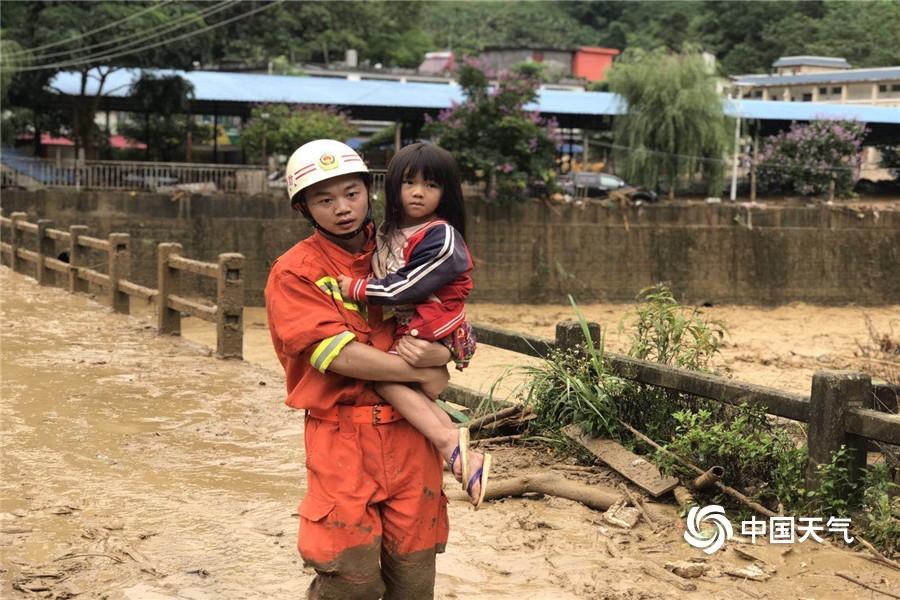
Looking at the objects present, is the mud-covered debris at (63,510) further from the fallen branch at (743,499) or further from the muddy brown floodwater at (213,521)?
the fallen branch at (743,499)

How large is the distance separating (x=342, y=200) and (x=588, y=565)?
227cm

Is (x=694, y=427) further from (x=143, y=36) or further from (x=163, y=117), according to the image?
(x=163, y=117)

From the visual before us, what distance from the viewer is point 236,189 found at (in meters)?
27.3

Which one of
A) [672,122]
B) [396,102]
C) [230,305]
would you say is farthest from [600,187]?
[230,305]

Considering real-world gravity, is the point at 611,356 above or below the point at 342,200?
below

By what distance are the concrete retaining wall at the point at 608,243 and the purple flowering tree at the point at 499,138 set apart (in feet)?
2.53

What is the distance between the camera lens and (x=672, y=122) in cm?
3020

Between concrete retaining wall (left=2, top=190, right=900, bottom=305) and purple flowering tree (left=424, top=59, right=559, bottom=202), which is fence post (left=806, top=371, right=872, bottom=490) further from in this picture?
purple flowering tree (left=424, top=59, right=559, bottom=202)

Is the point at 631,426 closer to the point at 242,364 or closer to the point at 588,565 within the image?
the point at 588,565

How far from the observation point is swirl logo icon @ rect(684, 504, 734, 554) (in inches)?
188

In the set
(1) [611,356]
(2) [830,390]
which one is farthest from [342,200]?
(1) [611,356]

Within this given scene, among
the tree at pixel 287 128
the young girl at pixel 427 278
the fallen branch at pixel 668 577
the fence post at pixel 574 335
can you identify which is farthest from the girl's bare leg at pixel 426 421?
the tree at pixel 287 128

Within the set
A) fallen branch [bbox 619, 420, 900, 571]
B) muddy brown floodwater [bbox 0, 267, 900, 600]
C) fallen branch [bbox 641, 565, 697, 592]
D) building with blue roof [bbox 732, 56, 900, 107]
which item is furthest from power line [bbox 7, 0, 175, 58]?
fallen branch [bbox 641, 565, 697, 592]

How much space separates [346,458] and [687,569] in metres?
2.08
